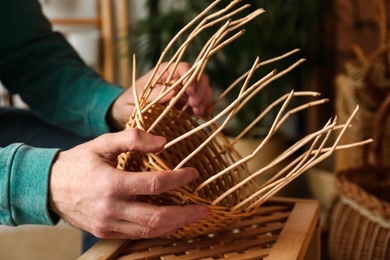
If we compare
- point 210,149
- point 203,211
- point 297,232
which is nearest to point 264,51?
point 210,149

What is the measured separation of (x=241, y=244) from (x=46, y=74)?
517 millimetres

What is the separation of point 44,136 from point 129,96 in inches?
7.4

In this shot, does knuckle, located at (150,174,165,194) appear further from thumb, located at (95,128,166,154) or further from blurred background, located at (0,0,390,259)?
blurred background, located at (0,0,390,259)

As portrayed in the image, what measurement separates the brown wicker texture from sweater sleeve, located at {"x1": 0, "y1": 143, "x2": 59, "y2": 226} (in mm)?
1094

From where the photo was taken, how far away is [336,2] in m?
2.15

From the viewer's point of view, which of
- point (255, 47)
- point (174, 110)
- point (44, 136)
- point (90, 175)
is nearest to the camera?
point (90, 175)

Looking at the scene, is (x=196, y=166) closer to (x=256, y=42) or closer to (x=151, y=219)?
(x=151, y=219)

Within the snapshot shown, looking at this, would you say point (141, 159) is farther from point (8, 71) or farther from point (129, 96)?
point (8, 71)

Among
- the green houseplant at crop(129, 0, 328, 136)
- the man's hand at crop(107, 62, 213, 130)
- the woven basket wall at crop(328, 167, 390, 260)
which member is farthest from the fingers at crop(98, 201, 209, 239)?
the green houseplant at crop(129, 0, 328, 136)

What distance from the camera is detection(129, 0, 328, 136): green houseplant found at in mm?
1997

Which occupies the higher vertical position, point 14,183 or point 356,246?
point 14,183

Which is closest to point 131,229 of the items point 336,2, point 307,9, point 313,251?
point 313,251

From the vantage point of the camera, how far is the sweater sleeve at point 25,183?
684 mm

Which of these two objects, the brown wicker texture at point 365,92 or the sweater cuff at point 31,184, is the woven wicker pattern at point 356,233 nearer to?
the brown wicker texture at point 365,92
